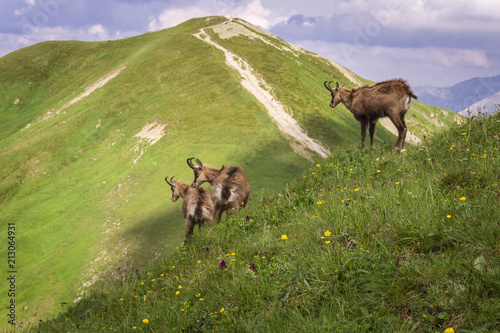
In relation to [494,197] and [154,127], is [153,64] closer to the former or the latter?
[154,127]

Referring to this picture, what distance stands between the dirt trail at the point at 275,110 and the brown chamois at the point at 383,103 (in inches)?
619

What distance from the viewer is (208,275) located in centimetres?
519

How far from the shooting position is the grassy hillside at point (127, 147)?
22812mm

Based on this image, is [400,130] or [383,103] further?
[383,103]

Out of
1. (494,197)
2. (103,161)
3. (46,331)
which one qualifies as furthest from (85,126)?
(494,197)

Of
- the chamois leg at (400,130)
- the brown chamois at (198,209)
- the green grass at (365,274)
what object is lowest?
the brown chamois at (198,209)

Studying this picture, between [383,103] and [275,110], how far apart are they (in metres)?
26.4

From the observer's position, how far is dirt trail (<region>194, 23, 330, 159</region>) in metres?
32.9

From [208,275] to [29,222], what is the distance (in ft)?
109

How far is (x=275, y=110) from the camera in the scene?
3966cm

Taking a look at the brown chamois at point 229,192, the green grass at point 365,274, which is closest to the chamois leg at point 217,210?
the brown chamois at point 229,192

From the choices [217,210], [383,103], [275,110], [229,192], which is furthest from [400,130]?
[275,110]

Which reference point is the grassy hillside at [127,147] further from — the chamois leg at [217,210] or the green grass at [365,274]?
the green grass at [365,274]

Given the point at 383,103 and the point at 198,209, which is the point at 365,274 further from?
the point at 383,103
